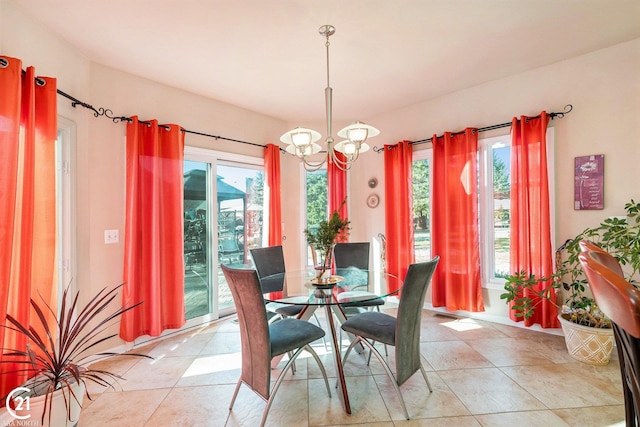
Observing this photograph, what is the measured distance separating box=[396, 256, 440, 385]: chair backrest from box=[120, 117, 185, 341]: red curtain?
94.5 inches

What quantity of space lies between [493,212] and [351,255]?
180cm

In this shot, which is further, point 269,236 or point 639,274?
point 269,236

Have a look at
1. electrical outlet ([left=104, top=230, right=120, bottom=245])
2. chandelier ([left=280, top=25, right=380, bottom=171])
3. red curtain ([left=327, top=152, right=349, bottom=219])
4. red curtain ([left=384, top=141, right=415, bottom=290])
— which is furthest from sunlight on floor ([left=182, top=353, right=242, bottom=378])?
red curtain ([left=327, top=152, right=349, bottom=219])

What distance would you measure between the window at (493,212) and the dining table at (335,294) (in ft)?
5.08

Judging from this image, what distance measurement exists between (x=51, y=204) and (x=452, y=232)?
388 cm

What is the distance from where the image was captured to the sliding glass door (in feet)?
11.3

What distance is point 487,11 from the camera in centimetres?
213

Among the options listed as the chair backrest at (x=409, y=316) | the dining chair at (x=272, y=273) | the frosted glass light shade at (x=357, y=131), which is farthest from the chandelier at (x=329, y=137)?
the dining chair at (x=272, y=273)

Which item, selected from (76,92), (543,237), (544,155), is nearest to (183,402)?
(76,92)

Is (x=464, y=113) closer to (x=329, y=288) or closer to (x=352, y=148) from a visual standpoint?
(x=352, y=148)

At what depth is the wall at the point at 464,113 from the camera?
8.09 feet

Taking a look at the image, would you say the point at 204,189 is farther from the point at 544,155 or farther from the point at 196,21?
the point at 544,155

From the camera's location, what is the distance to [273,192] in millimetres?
4113

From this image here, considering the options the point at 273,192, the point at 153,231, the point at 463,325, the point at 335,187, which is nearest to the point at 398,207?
the point at 335,187
